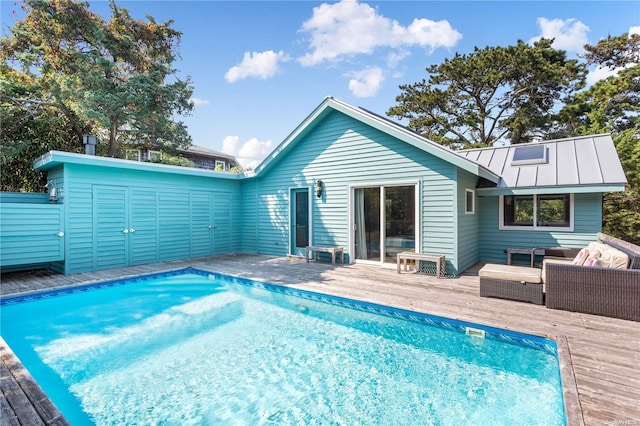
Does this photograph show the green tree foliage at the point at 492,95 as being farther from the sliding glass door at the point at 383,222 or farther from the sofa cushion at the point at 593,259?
the sofa cushion at the point at 593,259

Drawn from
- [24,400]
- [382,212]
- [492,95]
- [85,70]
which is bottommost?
[24,400]

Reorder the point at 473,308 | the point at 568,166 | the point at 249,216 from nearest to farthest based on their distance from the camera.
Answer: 1. the point at 473,308
2. the point at 568,166
3. the point at 249,216

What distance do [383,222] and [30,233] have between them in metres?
7.79

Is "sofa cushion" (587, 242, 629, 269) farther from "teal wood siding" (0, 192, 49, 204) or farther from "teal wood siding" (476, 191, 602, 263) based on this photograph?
"teal wood siding" (0, 192, 49, 204)

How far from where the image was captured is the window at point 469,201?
7313 millimetres

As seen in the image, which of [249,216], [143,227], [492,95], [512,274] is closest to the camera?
[512,274]

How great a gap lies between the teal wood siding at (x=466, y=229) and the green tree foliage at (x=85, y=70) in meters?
13.2

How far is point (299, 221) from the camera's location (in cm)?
934

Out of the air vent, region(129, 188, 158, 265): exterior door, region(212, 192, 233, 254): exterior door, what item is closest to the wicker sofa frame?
the air vent

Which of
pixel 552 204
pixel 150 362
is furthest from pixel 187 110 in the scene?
pixel 552 204

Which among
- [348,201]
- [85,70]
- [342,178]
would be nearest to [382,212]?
[348,201]

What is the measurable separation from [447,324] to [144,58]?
16749 mm

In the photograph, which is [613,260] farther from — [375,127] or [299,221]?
[299,221]

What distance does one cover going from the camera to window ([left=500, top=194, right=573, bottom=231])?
735 cm
